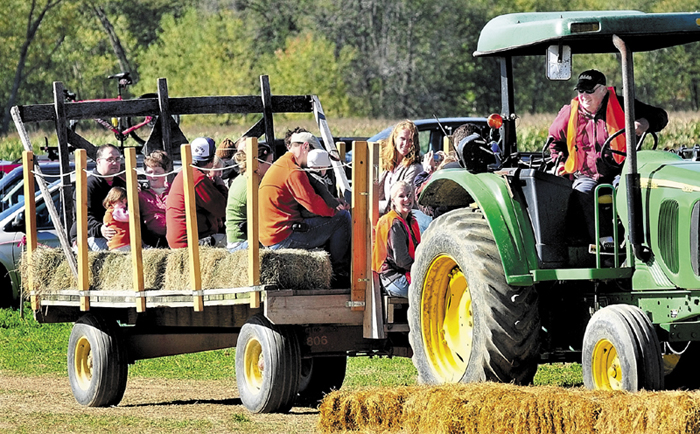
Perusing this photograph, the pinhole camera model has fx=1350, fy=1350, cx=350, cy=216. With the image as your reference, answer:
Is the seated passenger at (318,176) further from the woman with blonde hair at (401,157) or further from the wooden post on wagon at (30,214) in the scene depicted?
the wooden post on wagon at (30,214)

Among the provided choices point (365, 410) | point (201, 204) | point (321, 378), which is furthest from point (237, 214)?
point (365, 410)

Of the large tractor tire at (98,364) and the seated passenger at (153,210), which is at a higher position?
the seated passenger at (153,210)

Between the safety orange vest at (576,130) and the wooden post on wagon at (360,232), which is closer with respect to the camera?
the safety orange vest at (576,130)

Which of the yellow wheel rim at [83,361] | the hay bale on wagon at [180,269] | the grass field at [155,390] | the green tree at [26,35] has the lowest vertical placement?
the grass field at [155,390]

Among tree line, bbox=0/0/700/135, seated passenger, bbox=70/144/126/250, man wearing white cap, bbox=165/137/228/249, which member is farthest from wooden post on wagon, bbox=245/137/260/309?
tree line, bbox=0/0/700/135

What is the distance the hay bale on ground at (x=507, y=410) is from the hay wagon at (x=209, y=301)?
149 centimetres

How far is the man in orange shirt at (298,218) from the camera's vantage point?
9797 millimetres

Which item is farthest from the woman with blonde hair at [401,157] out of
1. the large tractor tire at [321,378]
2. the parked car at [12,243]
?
the parked car at [12,243]

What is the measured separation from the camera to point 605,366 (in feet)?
24.5

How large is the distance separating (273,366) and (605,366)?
2823 millimetres

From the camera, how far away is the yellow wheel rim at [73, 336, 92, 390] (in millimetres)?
11094

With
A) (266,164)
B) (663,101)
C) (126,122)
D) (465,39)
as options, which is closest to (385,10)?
(465,39)

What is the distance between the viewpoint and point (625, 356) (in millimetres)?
7133

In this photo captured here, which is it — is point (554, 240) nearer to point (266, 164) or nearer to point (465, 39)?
point (266, 164)
